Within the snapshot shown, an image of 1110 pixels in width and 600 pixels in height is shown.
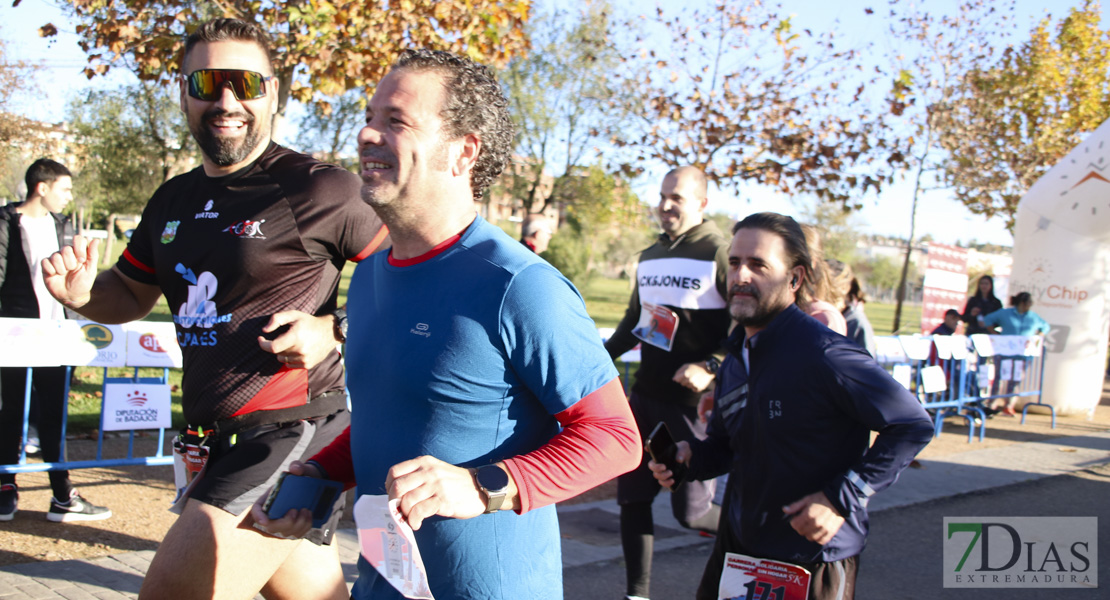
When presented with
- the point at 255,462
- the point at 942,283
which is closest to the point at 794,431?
the point at 255,462

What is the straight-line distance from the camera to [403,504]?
1486 millimetres

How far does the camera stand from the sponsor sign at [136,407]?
18.0ft

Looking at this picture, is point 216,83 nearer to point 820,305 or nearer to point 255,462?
point 255,462

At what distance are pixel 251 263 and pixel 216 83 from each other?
24.4 inches

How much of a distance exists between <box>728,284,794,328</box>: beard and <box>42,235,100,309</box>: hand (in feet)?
7.13

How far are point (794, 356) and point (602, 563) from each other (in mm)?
2798

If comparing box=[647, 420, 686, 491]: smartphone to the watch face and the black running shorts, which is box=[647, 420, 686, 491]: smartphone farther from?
the watch face

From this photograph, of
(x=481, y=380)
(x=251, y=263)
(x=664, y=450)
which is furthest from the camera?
(x=664, y=450)

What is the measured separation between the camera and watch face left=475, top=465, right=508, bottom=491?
5.24ft

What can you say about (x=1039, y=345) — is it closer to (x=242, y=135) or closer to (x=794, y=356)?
(x=794, y=356)

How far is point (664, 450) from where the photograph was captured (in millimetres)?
2844

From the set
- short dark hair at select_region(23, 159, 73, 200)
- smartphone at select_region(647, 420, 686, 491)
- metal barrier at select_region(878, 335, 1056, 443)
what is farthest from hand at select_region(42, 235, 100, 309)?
metal barrier at select_region(878, 335, 1056, 443)

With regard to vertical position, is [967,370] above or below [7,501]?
above

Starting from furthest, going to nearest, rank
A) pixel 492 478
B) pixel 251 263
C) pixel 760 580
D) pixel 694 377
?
pixel 694 377, pixel 760 580, pixel 251 263, pixel 492 478
